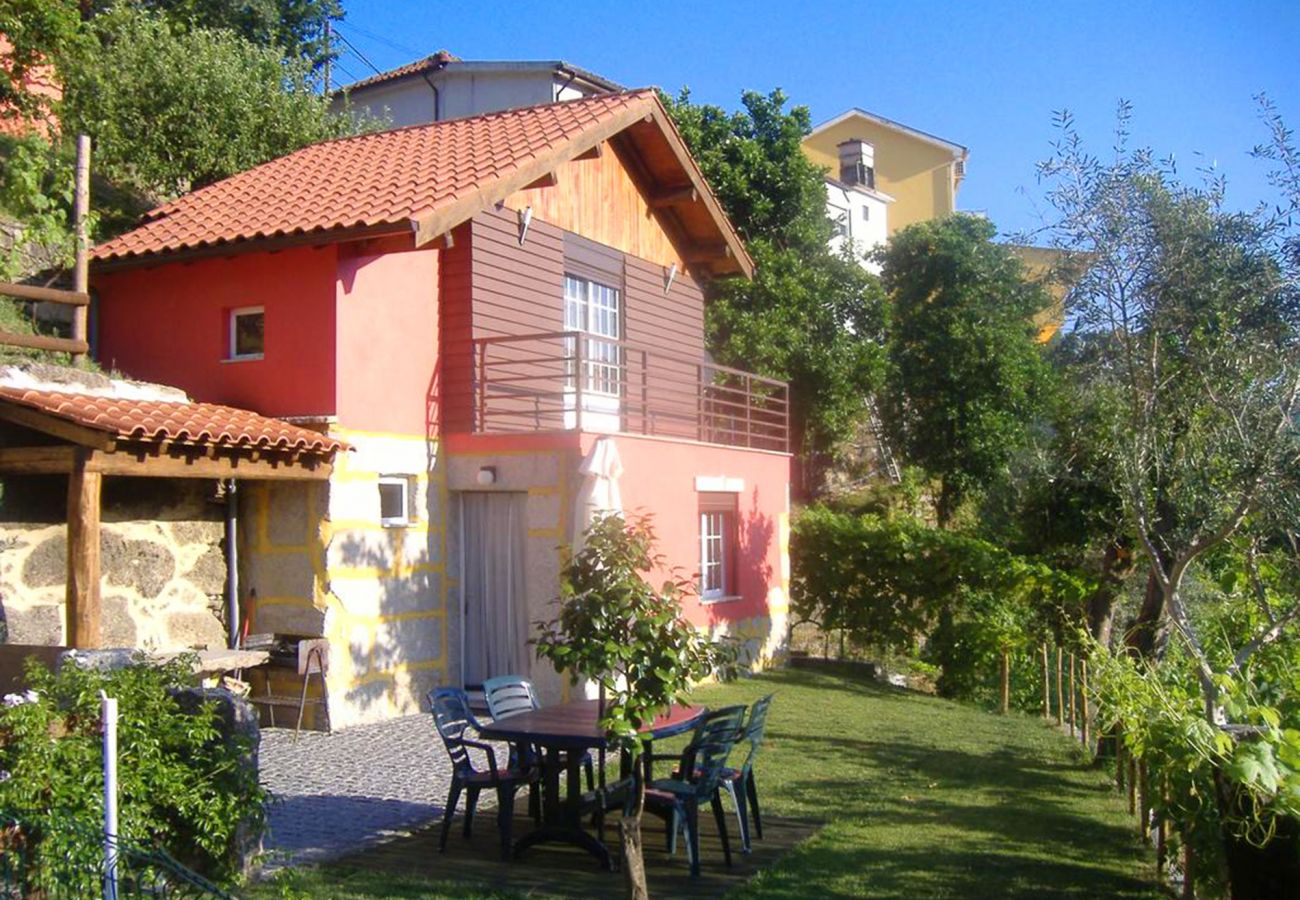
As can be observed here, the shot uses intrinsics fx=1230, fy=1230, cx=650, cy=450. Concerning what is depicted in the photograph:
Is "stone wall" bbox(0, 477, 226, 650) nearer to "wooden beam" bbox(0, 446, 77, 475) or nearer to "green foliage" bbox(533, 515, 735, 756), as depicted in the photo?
"wooden beam" bbox(0, 446, 77, 475)

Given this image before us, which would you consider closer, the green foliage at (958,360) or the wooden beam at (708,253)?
the wooden beam at (708,253)

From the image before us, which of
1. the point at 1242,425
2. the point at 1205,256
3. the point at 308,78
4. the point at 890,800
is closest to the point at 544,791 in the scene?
the point at 890,800

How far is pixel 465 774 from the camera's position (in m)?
7.55

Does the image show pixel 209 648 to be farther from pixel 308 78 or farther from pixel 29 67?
pixel 308 78

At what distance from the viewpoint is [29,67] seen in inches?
594

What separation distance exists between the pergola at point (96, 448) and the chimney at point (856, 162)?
1196 inches

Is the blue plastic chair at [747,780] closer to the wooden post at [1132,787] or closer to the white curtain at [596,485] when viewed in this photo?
the wooden post at [1132,787]

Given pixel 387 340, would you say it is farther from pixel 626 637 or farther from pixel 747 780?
pixel 626 637

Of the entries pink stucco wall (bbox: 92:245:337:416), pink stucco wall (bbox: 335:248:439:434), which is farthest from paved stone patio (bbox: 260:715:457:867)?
pink stucco wall (bbox: 92:245:337:416)

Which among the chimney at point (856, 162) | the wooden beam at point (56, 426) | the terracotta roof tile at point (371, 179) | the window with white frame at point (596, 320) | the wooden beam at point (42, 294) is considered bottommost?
the wooden beam at point (56, 426)

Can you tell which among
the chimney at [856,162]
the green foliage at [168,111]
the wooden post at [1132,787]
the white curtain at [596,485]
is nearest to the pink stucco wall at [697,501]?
the white curtain at [596,485]

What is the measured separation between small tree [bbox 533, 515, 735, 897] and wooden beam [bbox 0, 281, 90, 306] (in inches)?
243

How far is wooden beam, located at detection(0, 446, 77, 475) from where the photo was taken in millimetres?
9516

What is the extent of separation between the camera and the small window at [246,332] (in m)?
12.7
